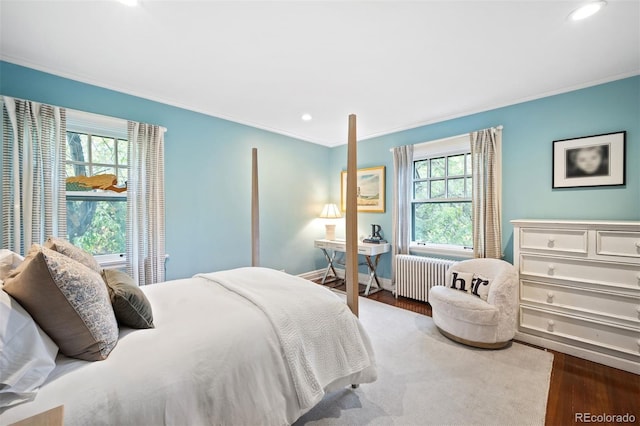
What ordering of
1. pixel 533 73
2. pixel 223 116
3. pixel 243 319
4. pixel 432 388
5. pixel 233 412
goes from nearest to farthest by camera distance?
pixel 233 412 → pixel 243 319 → pixel 432 388 → pixel 533 73 → pixel 223 116

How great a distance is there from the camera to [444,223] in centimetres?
367

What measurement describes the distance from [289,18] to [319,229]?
11.6 feet

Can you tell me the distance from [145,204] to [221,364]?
2.31 metres

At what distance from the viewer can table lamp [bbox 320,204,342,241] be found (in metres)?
4.56

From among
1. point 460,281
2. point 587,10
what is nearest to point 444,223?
point 460,281

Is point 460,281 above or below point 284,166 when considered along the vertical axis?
below

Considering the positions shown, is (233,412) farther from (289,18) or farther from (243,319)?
(289,18)

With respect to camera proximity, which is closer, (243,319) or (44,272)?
(44,272)

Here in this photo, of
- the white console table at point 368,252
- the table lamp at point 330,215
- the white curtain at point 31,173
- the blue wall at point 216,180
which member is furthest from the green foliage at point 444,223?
the white curtain at point 31,173

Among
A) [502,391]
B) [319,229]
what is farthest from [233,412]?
[319,229]

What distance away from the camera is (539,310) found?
2449mm

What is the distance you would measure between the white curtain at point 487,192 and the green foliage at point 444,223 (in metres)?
0.30

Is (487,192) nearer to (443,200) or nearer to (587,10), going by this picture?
(443,200)

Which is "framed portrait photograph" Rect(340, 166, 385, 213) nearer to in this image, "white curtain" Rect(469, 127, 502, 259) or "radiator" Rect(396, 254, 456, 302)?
"radiator" Rect(396, 254, 456, 302)
